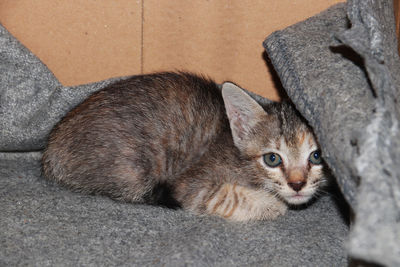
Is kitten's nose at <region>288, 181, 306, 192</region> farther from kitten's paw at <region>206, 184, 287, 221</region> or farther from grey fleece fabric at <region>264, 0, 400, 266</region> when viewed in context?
grey fleece fabric at <region>264, 0, 400, 266</region>

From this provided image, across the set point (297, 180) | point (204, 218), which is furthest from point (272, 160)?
point (204, 218)

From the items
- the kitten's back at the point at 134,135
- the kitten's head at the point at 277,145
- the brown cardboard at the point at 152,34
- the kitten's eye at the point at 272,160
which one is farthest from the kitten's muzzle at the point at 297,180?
Answer: the brown cardboard at the point at 152,34

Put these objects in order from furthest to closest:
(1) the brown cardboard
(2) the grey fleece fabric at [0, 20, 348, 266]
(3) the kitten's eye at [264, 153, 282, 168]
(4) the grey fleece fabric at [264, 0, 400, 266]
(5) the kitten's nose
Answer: (1) the brown cardboard, (3) the kitten's eye at [264, 153, 282, 168], (5) the kitten's nose, (2) the grey fleece fabric at [0, 20, 348, 266], (4) the grey fleece fabric at [264, 0, 400, 266]

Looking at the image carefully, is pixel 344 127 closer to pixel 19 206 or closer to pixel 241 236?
pixel 241 236

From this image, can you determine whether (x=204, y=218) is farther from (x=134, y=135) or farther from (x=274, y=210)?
(x=134, y=135)

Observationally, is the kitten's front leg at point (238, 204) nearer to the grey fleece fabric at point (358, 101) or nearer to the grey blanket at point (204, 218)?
the grey blanket at point (204, 218)

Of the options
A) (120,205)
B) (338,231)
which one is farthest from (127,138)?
(338,231)

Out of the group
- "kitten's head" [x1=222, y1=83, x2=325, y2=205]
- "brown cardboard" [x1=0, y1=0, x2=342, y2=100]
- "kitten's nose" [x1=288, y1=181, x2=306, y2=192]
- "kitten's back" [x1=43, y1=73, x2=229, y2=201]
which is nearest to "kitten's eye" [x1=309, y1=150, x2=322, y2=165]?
"kitten's head" [x1=222, y1=83, x2=325, y2=205]
